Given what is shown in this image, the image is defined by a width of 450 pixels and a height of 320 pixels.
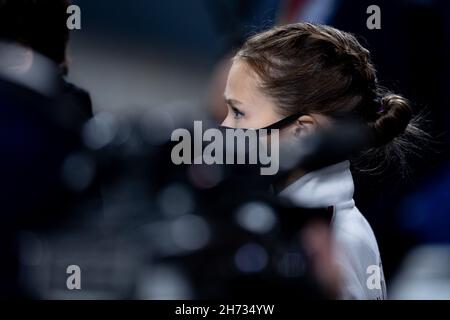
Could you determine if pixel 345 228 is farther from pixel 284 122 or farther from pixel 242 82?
pixel 242 82

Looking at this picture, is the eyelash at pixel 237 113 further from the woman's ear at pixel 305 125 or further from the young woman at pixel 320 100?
the woman's ear at pixel 305 125

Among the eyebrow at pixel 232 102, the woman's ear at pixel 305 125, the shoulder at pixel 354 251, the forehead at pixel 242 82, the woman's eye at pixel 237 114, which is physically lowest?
the shoulder at pixel 354 251

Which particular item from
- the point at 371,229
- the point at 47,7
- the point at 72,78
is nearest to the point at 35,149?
the point at 72,78

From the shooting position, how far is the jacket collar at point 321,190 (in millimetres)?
2287

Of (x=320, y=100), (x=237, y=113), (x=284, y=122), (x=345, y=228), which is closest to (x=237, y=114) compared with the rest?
(x=237, y=113)

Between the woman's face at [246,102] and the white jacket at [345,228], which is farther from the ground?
the woman's face at [246,102]

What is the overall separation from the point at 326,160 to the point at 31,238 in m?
0.93

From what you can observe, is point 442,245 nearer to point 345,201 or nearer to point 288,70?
point 345,201

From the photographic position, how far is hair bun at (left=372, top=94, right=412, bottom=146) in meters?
A: 2.32

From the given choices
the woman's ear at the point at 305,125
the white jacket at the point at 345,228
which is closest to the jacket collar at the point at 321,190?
the white jacket at the point at 345,228

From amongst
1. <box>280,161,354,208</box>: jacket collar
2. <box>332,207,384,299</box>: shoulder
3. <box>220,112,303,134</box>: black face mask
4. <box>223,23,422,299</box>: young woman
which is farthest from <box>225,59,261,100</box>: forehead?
<box>332,207,384,299</box>: shoulder
